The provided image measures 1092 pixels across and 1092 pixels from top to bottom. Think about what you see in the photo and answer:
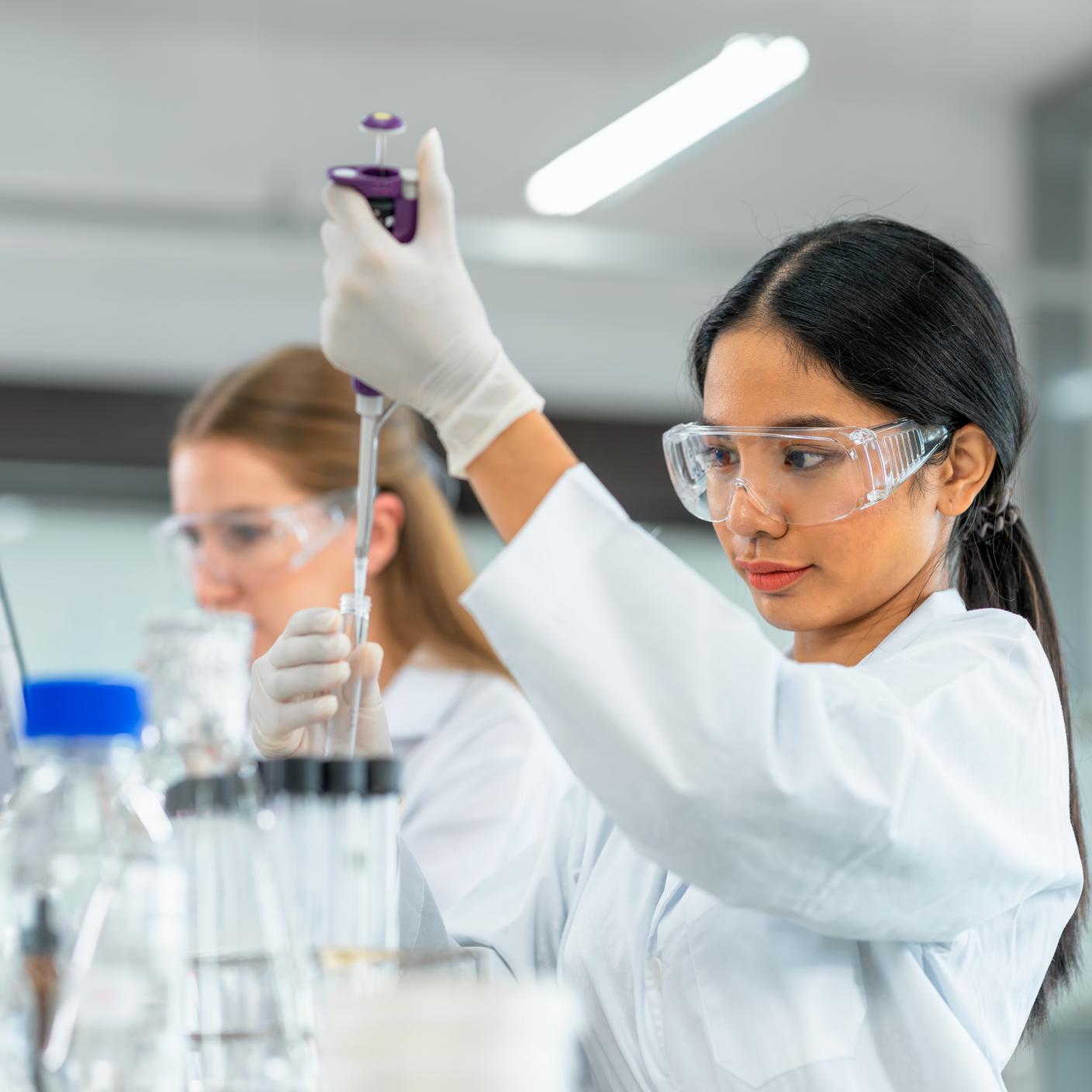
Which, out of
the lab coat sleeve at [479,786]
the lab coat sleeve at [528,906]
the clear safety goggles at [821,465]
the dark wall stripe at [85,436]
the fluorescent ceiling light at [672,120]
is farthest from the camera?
the dark wall stripe at [85,436]

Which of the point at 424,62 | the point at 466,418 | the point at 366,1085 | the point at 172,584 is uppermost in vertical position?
the point at 424,62

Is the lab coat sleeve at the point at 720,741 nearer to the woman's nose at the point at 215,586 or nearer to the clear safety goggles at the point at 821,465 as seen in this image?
the clear safety goggles at the point at 821,465

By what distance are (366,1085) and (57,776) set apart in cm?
27

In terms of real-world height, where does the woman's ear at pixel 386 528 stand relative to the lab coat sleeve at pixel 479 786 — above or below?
above

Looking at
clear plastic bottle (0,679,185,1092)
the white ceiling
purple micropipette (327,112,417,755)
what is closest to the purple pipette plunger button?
purple micropipette (327,112,417,755)

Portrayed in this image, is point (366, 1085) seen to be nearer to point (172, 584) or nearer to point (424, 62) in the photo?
point (172, 584)

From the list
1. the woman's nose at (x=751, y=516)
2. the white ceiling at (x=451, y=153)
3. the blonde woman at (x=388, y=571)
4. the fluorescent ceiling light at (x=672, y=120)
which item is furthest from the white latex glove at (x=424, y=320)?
the white ceiling at (x=451, y=153)

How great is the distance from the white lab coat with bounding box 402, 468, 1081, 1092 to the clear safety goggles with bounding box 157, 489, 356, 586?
103 centimetres

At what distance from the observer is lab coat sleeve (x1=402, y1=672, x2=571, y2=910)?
78.4 inches

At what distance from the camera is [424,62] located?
461 cm

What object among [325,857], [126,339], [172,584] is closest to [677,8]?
[126,339]

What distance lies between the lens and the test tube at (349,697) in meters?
1.07

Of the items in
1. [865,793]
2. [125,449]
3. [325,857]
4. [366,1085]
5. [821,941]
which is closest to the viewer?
[366,1085]

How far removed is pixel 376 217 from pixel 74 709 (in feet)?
1.38
